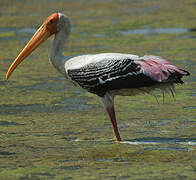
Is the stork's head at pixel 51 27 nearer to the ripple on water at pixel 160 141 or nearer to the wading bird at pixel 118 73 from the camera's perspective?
the wading bird at pixel 118 73

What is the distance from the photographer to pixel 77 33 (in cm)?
1825

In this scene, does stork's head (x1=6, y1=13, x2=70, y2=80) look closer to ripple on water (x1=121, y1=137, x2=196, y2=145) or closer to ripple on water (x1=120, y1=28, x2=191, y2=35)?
ripple on water (x1=121, y1=137, x2=196, y2=145)

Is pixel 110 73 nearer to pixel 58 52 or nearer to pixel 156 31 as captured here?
pixel 58 52

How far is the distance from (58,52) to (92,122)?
4.13 ft

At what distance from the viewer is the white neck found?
8387 mm

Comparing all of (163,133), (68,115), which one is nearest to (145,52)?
(68,115)

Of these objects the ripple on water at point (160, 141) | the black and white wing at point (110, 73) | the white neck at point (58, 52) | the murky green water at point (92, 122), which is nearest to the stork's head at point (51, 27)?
the white neck at point (58, 52)

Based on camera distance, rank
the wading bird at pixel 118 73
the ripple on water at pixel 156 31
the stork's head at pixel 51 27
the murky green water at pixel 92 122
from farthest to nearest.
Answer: the ripple on water at pixel 156 31 < the stork's head at pixel 51 27 < the wading bird at pixel 118 73 < the murky green water at pixel 92 122

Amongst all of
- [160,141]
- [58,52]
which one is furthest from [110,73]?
[160,141]

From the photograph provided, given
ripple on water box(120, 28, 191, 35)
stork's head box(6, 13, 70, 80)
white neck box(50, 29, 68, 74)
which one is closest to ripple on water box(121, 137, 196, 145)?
white neck box(50, 29, 68, 74)

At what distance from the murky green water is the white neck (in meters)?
0.92

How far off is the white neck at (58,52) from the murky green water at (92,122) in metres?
0.92

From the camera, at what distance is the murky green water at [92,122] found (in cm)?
700

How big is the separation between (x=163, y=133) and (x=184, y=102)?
5.82ft
